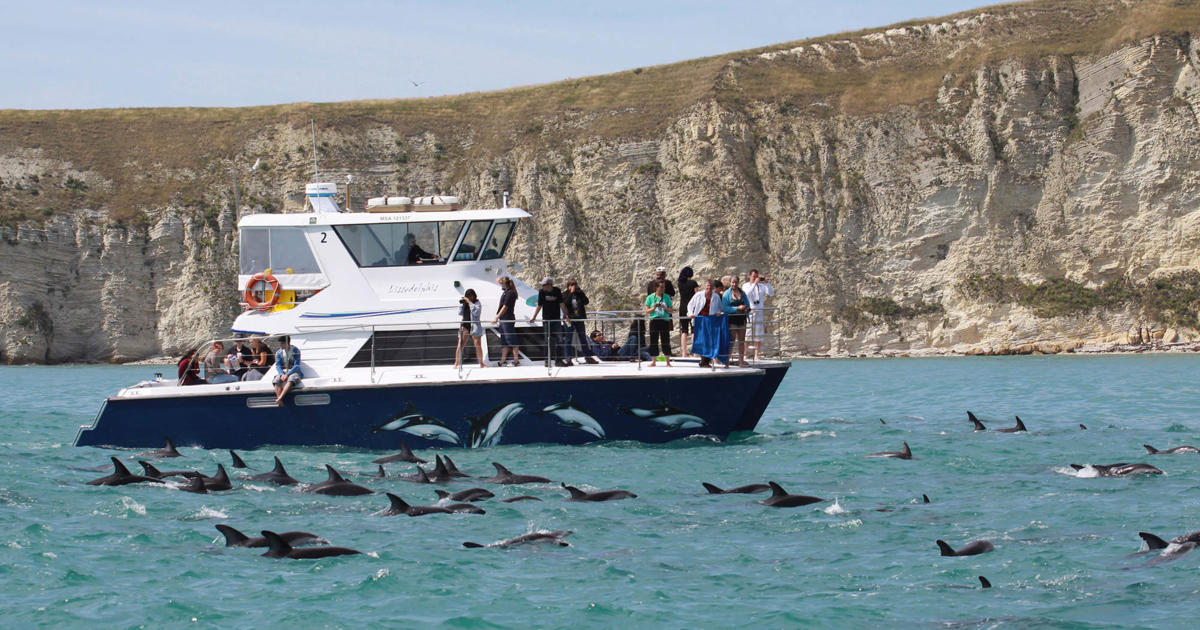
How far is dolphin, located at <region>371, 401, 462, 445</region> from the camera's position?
62.5 ft

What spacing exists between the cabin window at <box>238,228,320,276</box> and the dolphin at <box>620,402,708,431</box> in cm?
614

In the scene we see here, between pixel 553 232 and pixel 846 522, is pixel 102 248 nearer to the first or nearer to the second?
pixel 553 232

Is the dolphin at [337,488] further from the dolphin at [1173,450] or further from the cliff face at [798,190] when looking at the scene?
the cliff face at [798,190]

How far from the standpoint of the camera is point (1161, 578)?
10.6m

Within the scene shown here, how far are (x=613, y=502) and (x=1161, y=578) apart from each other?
20.0 ft

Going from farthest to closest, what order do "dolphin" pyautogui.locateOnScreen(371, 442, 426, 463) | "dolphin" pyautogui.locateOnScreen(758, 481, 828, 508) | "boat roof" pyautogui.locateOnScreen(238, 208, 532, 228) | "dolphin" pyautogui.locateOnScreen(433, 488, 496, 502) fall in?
"boat roof" pyautogui.locateOnScreen(238, 208, 532, 228) < "dolphin" pyautogui.locateOnScreen(371, 442, 426, 463) < "dolphin" pyautogui.locateOnScreen(433, 488, 496, 502) < "dolphin" pyautogui.locateOnScreen(758, 481, 828, 508)

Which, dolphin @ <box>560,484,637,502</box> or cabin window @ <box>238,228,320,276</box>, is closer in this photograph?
dolphin @ <box>560,484,637,502</box>

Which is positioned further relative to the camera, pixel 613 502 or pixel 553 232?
pixel 553 232

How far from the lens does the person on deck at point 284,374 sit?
1900 cm

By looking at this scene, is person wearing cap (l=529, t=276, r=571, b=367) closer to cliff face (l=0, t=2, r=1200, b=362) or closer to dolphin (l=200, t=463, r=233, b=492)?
dolphin (l=200, t=463, r=233, b=492)

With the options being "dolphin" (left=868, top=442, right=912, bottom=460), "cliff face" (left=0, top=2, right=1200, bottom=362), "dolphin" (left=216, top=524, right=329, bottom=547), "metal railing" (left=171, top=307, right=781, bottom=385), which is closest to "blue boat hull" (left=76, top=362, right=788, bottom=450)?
"metal railing" (left=171, top=307, right=781, bottom=385)

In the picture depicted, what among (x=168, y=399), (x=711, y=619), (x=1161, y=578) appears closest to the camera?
(x=711, y=619)

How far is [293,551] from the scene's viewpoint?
462 inches

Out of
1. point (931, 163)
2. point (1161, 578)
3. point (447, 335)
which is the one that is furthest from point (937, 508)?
point (931, 163)
